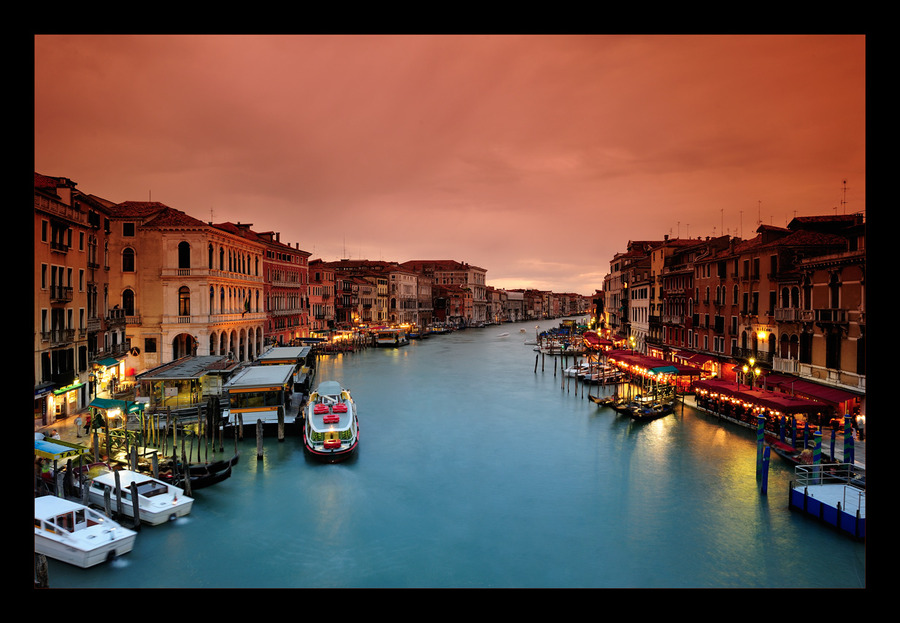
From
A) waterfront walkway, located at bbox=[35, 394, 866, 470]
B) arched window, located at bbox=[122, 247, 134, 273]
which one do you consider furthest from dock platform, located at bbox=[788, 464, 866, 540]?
arched window, located at bbox=[122, 247, 134, 273]

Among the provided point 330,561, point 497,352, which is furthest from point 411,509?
point 497,352

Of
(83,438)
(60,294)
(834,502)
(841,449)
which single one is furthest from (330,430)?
(841,449)

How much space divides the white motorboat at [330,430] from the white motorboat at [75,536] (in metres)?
5.83

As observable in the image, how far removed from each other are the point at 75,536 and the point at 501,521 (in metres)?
7.26

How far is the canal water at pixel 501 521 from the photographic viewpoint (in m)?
8.61

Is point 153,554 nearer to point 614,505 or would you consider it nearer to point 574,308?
point 614,505

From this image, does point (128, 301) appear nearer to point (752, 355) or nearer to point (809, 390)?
point (752, 355)

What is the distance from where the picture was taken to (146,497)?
1046 cm

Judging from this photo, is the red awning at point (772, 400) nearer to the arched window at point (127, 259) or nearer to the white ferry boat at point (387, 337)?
the arched window at point (127, 259)

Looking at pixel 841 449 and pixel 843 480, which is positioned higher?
pixel 841 449

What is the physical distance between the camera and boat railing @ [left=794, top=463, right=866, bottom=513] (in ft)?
33.7

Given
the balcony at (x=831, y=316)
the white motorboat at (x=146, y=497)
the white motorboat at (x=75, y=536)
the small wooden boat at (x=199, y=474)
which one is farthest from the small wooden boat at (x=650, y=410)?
the white motorboat at (x=75, y=536)

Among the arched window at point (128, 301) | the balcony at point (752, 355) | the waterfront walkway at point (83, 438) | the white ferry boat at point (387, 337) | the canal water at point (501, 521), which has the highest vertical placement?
the arched window at point (128, 301)
